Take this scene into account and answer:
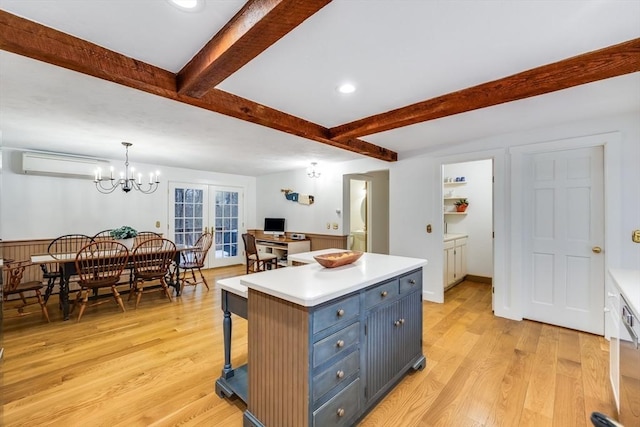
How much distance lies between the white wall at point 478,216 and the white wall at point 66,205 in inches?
217

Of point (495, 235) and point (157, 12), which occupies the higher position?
point (157, 12)

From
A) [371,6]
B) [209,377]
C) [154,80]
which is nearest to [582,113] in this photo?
[371,6]

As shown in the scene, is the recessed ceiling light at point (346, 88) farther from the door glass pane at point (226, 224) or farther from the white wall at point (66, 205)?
the door glass pane at point (226, 224)

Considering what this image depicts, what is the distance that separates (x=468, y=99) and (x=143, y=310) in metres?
4.29

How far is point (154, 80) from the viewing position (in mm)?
1835

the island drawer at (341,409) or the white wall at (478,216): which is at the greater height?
the white wall at (478,216)

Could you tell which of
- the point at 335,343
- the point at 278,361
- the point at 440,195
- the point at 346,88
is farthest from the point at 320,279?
the point at 440,195

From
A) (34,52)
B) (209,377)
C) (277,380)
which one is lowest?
(209,377)

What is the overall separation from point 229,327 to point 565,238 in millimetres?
3490

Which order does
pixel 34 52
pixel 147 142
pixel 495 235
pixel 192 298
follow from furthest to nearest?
pixel 192 298, pixel 147 142, pixel 495 235, pixel 34 52

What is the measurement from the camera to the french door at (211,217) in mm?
5641

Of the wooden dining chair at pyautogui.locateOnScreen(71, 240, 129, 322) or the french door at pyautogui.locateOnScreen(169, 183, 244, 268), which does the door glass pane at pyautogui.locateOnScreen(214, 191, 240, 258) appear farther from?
the wooden dining chair at pyautogui.locateOnScreen(71, 240, 129, 322)

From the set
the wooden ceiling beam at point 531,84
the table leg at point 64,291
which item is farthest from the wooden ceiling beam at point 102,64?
the table leg at point 64,291

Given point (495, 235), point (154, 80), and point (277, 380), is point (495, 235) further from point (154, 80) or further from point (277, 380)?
point (154, 80)
